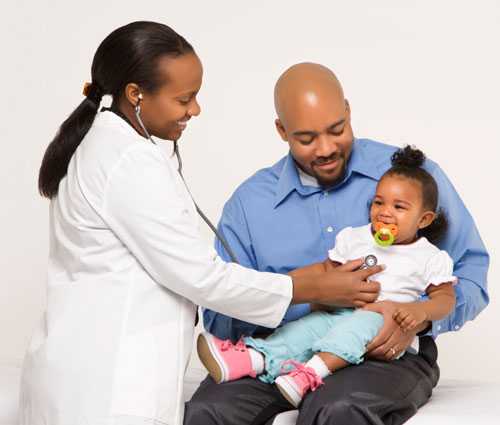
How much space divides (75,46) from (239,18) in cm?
82

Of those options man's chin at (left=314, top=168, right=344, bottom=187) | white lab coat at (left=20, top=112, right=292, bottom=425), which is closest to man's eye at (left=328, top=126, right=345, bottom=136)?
man's chin at (left=314, top=168, right=344, bottom=187)

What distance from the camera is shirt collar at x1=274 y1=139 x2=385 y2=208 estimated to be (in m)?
3.52

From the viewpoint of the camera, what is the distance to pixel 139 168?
291 cm

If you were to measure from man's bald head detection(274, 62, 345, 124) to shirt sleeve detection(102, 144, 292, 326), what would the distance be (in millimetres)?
644

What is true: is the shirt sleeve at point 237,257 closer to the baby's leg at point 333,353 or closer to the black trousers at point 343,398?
the black trousers at point 343,398

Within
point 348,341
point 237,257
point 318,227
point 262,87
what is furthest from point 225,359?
point 262,87

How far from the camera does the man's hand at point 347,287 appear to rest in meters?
3.13

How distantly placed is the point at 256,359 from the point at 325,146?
69 centimetres

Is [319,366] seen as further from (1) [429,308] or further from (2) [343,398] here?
(1) [429,308]

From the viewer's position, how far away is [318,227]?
3537mm

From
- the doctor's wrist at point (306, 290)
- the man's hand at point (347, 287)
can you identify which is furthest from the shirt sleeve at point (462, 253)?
the doctor's wrist at point (306, 290)

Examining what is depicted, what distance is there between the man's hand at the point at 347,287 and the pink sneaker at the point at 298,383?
217mm

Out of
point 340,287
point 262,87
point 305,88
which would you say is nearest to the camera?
point 340,287

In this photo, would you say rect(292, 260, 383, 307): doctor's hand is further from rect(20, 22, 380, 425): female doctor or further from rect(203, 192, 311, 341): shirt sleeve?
rect(203, 192, 311, 341): shirt sleeve
